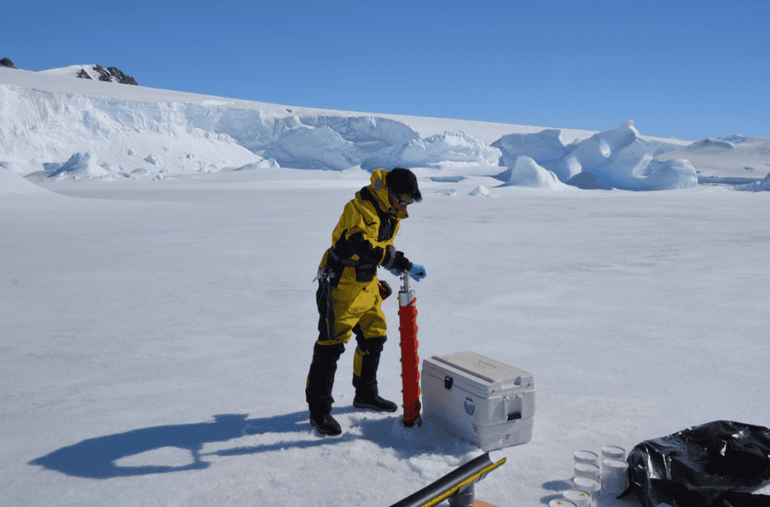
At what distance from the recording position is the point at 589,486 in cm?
195

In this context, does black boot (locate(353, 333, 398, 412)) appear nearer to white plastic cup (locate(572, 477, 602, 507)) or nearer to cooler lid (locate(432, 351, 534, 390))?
cooler lid (locate(432, 351, 534, 390))

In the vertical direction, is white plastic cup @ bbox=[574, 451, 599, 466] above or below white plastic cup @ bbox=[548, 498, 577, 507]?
above

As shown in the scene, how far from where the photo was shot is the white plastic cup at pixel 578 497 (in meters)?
→ 1.88

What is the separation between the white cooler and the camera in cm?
224

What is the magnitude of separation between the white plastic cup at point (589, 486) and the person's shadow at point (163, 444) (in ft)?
3.08

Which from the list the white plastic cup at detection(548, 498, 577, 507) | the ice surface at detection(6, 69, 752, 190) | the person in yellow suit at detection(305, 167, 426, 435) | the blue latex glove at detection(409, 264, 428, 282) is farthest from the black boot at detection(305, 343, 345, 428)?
the ice surface at detection(6, 69, 752, 190)

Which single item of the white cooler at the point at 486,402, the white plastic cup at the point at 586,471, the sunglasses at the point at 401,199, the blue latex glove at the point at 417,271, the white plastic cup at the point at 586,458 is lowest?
the white plastic cup at the point at 586,471

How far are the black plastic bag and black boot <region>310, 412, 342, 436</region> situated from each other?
1127 mm

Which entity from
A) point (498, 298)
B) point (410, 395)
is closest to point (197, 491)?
point (410, 395)

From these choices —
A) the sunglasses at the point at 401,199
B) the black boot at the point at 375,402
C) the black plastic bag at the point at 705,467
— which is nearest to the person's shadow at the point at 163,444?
the black boot at the point at 375,402

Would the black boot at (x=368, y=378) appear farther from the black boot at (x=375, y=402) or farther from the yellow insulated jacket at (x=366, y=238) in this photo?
the yellow insulated jacket at (x=366, y=238)

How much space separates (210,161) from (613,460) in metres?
39.8

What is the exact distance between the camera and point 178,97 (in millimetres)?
49469

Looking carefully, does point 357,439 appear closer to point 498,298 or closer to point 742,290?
point 498,298
